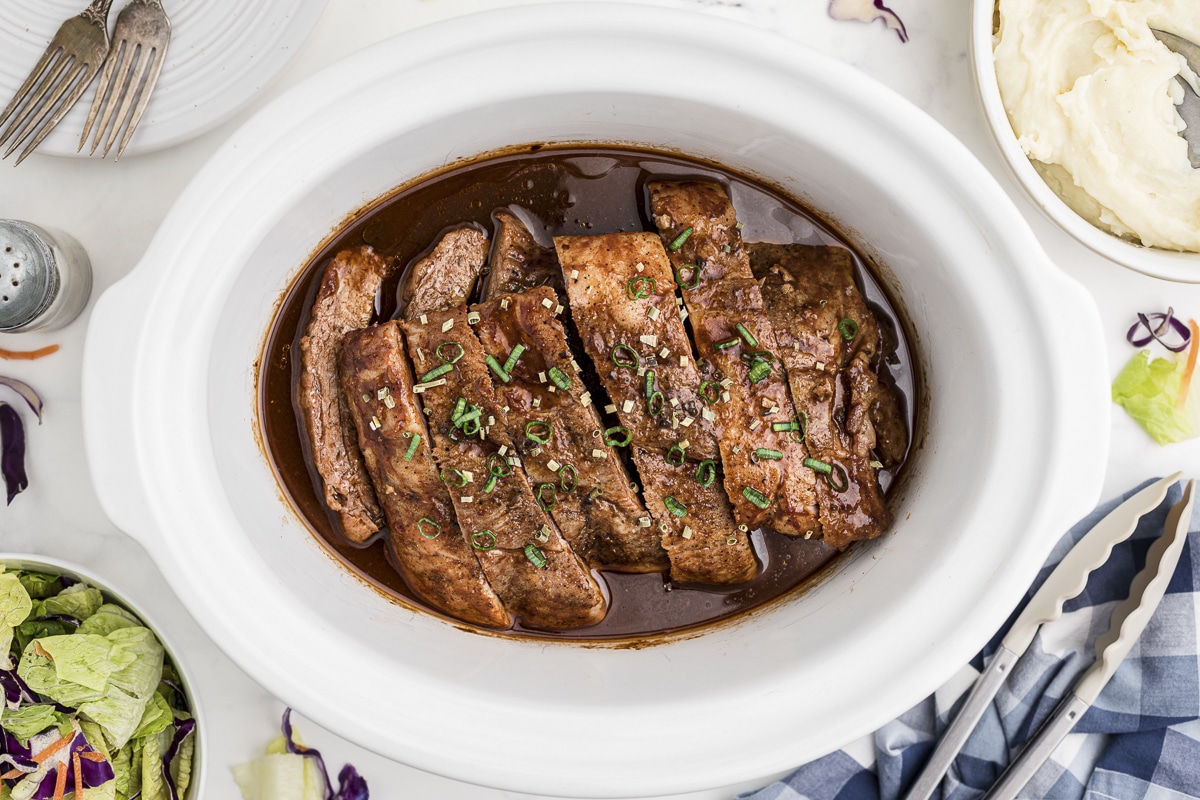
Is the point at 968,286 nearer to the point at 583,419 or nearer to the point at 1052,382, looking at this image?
the point at 1052,382

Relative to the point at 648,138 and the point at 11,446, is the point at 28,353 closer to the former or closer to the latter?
the point at 11,446

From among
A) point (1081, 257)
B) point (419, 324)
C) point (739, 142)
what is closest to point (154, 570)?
point (419, 324)

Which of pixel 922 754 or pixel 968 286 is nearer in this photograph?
pixel 968 286

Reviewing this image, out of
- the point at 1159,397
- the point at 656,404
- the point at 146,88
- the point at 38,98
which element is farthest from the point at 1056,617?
the point at 38,98

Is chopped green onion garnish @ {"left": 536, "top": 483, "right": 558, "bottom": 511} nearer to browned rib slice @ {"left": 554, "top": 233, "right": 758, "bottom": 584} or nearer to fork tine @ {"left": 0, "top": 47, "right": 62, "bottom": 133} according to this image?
browned rib slice @ {"left": 554, "top": 233, "right": 758, "bottom": 584}

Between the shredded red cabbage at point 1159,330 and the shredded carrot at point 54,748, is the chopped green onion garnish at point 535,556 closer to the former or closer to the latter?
the shredded carrot at point 54,748

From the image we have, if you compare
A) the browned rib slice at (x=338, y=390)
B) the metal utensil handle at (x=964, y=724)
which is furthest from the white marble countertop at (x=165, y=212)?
the browned rib slice at (x=338, y=390)
